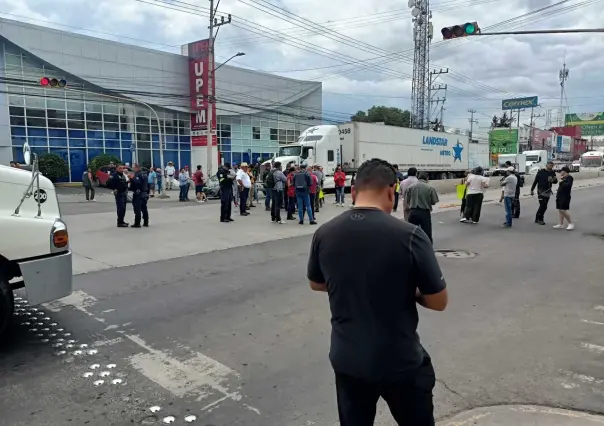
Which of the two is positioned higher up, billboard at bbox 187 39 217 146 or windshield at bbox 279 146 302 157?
billboard at bbox 187 39 217 146

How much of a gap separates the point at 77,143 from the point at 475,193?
2840cm

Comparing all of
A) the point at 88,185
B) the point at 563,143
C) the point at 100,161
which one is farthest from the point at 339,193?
the point at 563,143

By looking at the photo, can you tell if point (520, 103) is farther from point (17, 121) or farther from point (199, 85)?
point (17, 121)

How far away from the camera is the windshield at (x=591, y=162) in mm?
63750

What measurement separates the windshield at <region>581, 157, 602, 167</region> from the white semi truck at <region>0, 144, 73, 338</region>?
72.9 metres

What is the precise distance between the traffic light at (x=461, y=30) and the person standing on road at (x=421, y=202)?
18.6 feet

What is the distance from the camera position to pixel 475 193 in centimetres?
1395

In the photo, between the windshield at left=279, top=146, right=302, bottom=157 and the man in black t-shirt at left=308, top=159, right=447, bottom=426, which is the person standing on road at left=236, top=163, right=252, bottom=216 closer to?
the windshield at left=279, top=146, right=302, bottom=157

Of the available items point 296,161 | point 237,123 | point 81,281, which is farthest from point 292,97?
point 81,281

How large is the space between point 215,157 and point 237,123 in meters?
6.35

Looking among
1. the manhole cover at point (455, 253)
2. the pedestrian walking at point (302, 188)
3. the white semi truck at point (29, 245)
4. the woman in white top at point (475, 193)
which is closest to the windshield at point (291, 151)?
the pedestrian walking at point (302, 188)

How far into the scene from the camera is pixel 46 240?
15.1 feet

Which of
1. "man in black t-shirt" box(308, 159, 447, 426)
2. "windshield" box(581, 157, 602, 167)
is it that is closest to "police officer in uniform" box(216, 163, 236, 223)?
"man in black t-shirt" box(308, 159, 447, 426)

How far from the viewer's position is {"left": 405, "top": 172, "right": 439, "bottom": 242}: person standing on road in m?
9.02
